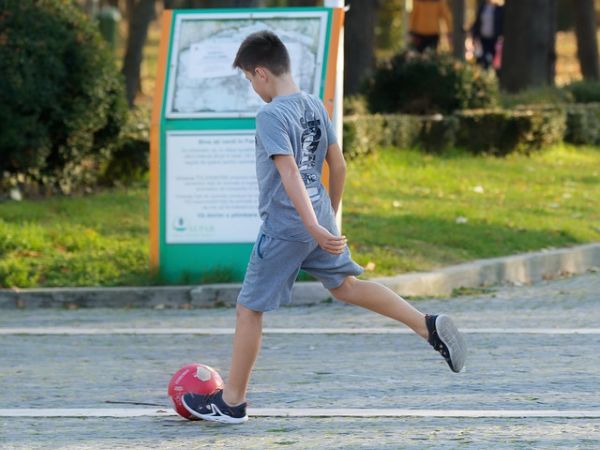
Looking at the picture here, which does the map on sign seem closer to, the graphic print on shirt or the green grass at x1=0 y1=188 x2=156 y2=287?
the green grass at x1=0 y1=188 x2=156 y2=287

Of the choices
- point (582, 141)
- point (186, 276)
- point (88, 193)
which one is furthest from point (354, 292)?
point (582, 141)

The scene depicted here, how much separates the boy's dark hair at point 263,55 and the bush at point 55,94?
6581 mm

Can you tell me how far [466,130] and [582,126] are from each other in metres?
2.63

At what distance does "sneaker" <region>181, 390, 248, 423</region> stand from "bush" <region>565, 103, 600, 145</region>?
531 inches

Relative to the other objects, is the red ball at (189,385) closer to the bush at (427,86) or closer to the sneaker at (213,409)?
the sneaker at (213,409)

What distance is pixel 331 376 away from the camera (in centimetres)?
688

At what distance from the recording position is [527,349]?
7.56 metres

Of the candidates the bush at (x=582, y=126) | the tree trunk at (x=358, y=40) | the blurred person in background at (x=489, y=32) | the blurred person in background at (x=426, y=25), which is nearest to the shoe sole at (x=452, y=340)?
the bush at (x=582, y=126)

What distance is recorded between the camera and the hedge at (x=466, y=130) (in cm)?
1542

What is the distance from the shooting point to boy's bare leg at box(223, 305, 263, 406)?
577cm

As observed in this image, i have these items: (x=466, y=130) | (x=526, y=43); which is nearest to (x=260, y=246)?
(x=466, y=130)

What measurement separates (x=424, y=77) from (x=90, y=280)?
8.33 meters

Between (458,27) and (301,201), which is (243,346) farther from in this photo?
(458,27)

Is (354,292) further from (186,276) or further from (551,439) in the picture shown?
(186,276)
